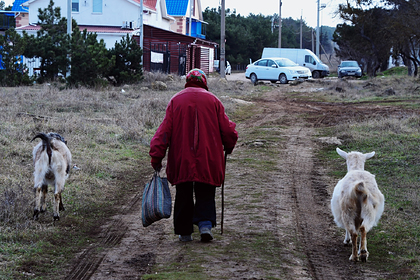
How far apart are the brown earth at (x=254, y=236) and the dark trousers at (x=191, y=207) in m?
0.21

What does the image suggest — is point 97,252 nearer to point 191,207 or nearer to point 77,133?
point 191,207

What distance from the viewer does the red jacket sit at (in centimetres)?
534

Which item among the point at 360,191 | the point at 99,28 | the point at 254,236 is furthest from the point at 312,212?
the point at 99,28

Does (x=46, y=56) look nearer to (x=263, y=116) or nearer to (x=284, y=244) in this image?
(x=263, y=116)

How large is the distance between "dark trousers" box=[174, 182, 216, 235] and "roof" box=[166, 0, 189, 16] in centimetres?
4879

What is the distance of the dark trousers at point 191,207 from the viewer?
5.55 metres

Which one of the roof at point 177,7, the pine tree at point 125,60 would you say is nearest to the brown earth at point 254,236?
the pine tree at point 125,60

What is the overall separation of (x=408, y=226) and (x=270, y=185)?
2534 millimetres

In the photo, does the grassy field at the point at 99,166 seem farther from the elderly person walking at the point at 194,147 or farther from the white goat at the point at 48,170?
the elderly person walking at the point at 194,147

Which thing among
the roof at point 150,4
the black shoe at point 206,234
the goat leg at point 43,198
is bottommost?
the black shoe at point 206,234

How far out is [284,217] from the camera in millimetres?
6660

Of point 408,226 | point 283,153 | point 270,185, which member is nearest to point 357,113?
point 283,153

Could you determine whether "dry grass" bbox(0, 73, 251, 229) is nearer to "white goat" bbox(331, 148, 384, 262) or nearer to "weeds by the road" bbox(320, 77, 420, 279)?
"white goat" bbox(331, 148, 384, 262)

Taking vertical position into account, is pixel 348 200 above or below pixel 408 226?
above
